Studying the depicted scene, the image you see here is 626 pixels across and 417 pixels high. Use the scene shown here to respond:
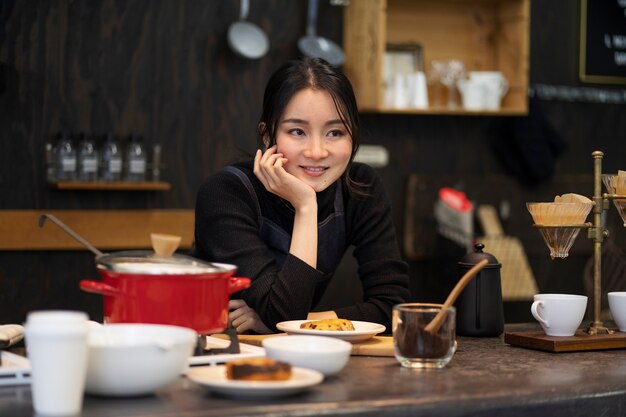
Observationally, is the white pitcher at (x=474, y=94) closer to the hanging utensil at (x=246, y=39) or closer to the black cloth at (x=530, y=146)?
the black cloth at (x=530, y=146)

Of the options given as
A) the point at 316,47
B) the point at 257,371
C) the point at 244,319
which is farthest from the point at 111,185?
the point at 257,371

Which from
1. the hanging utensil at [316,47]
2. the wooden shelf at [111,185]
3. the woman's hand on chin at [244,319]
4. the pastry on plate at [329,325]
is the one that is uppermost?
the hanging utensil at [316,47]

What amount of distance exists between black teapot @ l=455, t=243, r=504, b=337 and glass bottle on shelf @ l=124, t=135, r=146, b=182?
2241 millimetres

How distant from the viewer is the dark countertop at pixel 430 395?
4.50 ft

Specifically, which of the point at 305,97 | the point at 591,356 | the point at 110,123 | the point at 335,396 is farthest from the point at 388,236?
the point at 110,123

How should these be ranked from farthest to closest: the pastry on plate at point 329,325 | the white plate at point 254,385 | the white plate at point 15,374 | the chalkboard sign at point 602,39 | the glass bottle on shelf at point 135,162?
the chalkboard sign at point 602,39
the glass bottle on shelf at point 135,162
the pastry on plate at point 329,325
the white plate at point 15,374
the white plate at point 254,385

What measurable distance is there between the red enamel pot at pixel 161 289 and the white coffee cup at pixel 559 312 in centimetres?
71

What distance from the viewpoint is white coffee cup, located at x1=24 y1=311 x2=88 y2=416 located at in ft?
4.24

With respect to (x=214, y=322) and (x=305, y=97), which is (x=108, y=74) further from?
(x=214, y=322)

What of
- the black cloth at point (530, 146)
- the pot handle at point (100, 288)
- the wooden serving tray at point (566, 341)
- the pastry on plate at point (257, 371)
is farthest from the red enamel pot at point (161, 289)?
the black cloth at point (530, 146)

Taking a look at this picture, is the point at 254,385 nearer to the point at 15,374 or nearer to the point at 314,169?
the point at 15,374

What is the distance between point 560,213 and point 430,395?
2.32 feet

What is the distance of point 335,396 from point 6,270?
2.95 meters

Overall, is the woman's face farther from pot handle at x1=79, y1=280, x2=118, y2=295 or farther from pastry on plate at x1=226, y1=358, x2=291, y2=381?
pastry on plate at x1=226, y1=358, x2=291, y2=381
